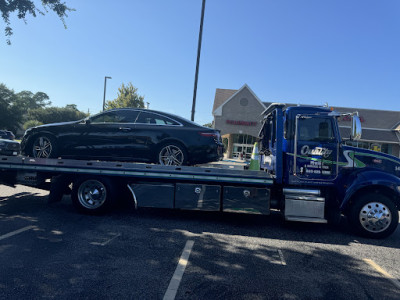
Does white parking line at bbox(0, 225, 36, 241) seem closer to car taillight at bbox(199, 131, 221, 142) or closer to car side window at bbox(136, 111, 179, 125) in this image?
car side window at bbox(136, 111, 179, 125)

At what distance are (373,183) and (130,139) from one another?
5231 mm

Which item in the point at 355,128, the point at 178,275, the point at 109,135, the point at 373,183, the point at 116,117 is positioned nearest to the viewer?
the point at 178,275

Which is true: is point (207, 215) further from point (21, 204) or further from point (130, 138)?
point (21, 204)

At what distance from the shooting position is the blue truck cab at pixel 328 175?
210 inches

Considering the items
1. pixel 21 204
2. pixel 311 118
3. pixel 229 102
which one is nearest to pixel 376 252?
pixel 311 118

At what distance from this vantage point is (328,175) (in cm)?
556

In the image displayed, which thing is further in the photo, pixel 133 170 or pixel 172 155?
pixel 172 155

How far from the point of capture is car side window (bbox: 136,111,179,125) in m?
6.14

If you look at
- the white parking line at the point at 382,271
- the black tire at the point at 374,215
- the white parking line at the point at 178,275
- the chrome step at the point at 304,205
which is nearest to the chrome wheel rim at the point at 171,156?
the white parking line at the point at 178,275

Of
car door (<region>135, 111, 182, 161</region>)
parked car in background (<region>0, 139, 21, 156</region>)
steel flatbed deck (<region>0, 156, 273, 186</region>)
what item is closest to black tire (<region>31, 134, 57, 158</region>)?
steel flatbed deck (<region>0, 156, 273, 186</region>)

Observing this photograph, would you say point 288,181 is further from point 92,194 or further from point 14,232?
point 14,232

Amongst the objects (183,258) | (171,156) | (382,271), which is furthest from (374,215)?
(171,156)

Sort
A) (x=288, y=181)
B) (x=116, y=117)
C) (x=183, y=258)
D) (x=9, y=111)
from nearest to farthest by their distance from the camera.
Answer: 1. (x=183, y=258)
2. (x=288, y=181)
3. (x=116, y=117)
4. (x=9, y=111)

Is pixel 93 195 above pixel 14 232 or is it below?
above
